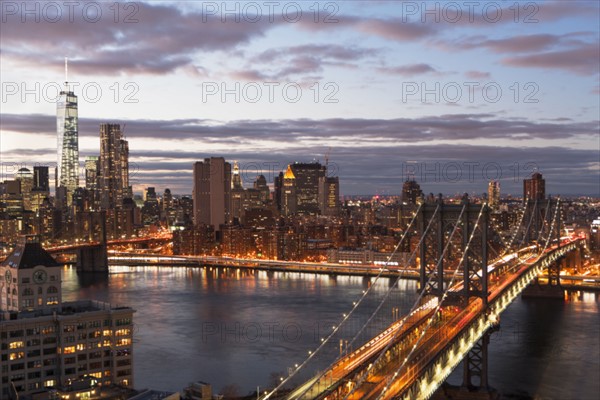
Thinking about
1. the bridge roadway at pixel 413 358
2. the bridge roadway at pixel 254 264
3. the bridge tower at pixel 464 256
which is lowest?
the bridge roadway at pixel 254 264

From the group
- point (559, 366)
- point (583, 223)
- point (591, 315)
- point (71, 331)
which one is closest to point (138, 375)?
point (71, 331)

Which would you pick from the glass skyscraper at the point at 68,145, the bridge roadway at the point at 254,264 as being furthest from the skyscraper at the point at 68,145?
the bridge roadway at the point at 254,264

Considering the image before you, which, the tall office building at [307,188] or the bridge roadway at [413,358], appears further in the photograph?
the tall office building at [307,188]

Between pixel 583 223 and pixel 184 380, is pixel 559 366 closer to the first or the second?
pixel 184 380

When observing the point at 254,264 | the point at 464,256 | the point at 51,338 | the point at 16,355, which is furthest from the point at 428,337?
the point at 254,264

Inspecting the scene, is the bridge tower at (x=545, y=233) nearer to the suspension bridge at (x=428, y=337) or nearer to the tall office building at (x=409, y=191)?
the suspension bridge at (x=428, y=337)

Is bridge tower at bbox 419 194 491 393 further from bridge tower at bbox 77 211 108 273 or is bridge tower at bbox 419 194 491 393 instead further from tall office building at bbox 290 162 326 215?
tall office building at bbox 290 162 326 215

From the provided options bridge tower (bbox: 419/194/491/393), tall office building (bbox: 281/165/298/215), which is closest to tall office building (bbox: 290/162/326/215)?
tall office building (bbox: 281/165/298/215)
